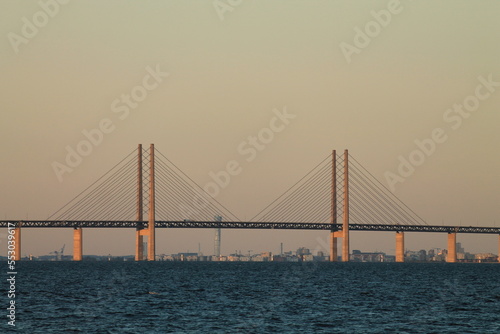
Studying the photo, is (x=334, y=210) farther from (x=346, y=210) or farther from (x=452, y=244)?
(x=452, y=244)

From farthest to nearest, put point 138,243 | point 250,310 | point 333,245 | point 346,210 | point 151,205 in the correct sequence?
1. point 333,245
2. point 138,243
3. point 346,210
4. point 151,205
5. point 250,310

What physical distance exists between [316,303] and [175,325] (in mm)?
14343

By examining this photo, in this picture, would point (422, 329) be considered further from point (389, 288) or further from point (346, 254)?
point (346, 254)

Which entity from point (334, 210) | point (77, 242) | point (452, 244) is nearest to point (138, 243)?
point (77, 242)

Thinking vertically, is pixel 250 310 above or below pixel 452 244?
above

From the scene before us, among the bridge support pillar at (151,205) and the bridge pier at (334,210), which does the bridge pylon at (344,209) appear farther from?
the bridge support pillar at (151,205)

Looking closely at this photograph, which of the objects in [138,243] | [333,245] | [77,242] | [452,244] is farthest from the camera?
[452,244]

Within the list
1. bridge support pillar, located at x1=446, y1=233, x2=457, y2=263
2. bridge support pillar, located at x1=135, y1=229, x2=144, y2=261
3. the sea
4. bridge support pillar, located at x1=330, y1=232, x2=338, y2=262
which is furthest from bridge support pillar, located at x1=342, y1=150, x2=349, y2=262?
the sea

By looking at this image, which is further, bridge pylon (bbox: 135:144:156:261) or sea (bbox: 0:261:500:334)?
bridge pylon (bbox: 135:144:156:261)

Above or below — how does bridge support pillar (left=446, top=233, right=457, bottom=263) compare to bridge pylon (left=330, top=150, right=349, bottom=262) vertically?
below

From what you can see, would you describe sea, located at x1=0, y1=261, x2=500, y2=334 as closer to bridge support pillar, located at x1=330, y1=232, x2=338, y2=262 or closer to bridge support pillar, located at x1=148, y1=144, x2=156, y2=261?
bridge support pillar, located at x1=148, y1=144, x2=156, y2=261

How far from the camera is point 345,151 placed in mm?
157625

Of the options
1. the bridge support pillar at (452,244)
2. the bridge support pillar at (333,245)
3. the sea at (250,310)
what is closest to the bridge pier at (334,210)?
the bridge support pillar at (333,245)

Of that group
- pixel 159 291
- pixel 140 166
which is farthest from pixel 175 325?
pixel 140 166
